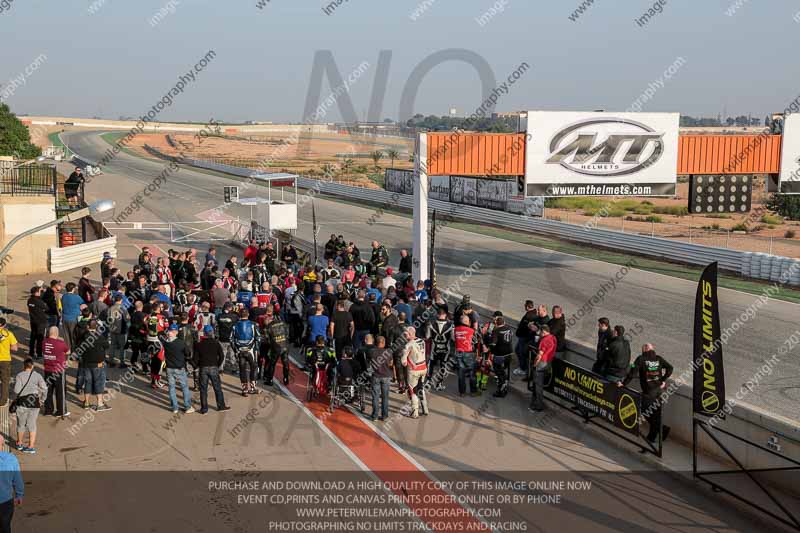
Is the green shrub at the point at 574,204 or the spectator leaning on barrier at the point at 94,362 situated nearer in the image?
the spectator leaning on barrier at the point at 94,362

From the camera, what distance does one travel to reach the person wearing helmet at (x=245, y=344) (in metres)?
13.0

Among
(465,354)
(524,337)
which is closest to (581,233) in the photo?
(524,337)

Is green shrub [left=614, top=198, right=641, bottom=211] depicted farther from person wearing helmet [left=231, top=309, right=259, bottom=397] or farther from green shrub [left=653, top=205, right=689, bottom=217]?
person wearing helmet [left=231, top=309, right=259, bottom=397]

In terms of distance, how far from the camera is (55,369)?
11.9 m

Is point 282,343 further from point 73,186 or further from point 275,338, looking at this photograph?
point 73,186

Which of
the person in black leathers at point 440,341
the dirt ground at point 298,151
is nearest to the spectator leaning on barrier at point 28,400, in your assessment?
the person in black leathers at point 440,341

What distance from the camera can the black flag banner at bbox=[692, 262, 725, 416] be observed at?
32.3 feet

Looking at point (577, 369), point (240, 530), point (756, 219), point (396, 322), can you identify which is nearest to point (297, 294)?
point (396, 322)

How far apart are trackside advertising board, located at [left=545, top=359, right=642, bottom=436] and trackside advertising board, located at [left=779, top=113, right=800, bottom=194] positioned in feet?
48.7

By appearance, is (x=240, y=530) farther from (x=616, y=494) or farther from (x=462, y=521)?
(x=616, y=494)

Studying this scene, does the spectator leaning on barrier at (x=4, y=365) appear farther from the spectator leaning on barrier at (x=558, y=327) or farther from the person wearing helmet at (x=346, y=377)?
the spectator leaning on barrier at (x=558, y=327)

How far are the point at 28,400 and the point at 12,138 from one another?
51466mm

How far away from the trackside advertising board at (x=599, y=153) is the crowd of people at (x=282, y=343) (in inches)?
295

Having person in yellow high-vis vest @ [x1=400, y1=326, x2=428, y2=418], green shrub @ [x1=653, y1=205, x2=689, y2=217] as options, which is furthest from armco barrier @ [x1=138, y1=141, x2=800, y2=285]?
green shrub @ [x1=653, y1=205, x2=689, y2=217]
